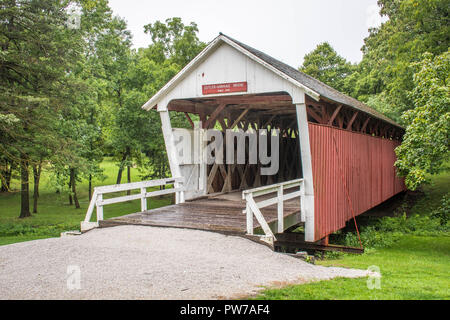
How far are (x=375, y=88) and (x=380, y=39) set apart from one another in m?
7.55

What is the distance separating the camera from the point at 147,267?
553 cm

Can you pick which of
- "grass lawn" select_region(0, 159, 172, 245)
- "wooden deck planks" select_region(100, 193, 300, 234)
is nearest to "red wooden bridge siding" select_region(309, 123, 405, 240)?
"wooden deck planks" select_region(100, 193, 300, 234)

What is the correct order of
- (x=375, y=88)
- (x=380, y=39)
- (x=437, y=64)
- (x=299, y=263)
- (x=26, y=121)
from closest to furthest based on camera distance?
(x=299, y=263) → (x=437, y=64) → (x=26, y=121) → (x=380, y=39) → (x=375, y=88)

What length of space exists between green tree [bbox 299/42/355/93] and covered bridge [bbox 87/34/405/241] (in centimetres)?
2677

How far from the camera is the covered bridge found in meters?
9.15

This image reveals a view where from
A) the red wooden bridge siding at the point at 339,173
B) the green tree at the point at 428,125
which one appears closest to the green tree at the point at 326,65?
the red wooden bridge siding at the point at 339,173

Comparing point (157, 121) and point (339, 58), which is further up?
point (339, 58)

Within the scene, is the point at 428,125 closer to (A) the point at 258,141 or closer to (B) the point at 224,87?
(B) the point at 224,87

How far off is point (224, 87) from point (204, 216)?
330cm

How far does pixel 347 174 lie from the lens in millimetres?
12023

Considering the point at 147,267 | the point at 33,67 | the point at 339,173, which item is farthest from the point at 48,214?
the point at 147,267

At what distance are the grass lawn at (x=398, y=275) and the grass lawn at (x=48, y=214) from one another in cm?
1033
